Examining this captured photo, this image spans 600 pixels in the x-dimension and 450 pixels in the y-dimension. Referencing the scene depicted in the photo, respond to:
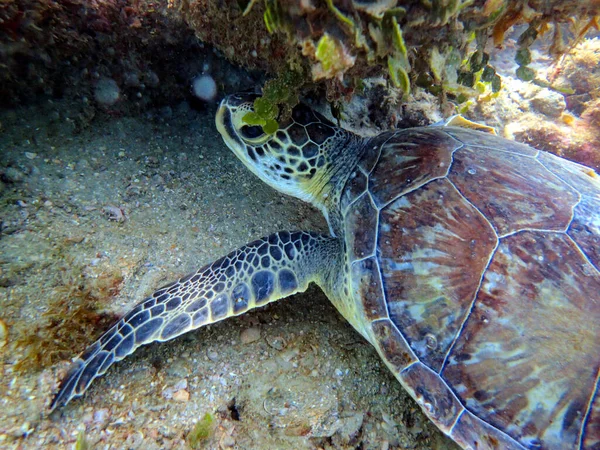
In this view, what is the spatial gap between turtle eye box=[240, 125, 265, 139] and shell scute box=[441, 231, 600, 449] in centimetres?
162

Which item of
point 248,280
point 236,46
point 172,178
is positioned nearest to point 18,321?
point 248,280

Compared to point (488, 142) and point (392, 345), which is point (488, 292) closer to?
point (392, 345)

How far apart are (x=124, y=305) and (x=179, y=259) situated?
1.44 feet

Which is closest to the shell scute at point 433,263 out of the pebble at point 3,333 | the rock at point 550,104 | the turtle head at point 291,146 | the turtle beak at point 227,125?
the turtle head at point 291,146

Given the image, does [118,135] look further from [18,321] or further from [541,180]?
[541,180]

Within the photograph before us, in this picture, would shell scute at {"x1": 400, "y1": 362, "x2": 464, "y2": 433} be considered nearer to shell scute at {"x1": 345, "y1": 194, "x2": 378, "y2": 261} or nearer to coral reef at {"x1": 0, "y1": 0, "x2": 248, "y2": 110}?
shell scute at {"x1": 345, "y1": 194, "x2": 378, "y2": 261}

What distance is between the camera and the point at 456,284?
1531 mm

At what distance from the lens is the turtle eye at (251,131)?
2.21m

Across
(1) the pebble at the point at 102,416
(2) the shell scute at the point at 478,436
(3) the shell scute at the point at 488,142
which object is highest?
(3) the shell scute at the point at 488,142

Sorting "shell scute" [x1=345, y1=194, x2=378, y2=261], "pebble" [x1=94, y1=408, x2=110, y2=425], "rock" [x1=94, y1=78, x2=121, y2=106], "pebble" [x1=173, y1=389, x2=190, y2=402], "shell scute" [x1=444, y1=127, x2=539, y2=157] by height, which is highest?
"shell scute" [x1=444, y1=127, x2=539, y2=157]

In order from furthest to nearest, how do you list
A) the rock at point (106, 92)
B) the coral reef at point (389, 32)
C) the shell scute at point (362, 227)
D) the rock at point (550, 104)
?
the rock at point (550, 104), the rock at point (106, 92), the shell scute at point (362, 227), the coral reef at point (389, 32)

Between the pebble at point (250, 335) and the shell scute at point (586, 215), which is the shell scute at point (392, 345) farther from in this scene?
the shell scute at point (586, 215)

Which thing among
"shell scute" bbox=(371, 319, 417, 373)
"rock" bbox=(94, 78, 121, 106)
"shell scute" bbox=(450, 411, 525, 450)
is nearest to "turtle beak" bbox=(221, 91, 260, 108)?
"rock" bbox=(94, 78, 121, 106)

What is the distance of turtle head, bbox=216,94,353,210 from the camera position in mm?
2230
